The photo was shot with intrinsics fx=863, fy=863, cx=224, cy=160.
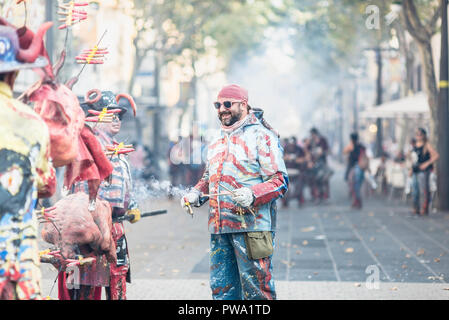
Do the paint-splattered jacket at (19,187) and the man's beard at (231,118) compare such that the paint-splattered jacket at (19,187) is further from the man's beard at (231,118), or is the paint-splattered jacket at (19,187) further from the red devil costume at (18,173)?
the man's beard at (231,118)

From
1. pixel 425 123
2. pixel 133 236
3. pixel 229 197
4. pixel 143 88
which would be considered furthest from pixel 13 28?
pixel 143 88

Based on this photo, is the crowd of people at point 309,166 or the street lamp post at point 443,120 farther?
the crowd of people at point 309,166

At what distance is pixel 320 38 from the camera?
161 ft

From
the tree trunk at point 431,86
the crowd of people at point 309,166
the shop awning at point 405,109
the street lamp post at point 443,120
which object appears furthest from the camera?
the shop awning at point 405,109

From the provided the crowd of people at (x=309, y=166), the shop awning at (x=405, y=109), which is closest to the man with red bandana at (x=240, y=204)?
the crowd of people at (x=309, y=166)

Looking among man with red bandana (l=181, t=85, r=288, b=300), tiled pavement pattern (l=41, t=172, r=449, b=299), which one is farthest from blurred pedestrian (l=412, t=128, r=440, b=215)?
man with red bandana (l=181, t=85, r=288, b=300)

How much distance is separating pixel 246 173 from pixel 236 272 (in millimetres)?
687

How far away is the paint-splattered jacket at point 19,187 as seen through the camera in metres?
3.33

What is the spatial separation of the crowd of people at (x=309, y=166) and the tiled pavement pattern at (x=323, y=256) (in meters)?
2.50

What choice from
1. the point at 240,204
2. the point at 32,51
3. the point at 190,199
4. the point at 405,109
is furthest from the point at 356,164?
the point at 32,51

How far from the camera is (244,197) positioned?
5453mm

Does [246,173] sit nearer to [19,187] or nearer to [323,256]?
[19,187]

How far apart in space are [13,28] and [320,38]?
153 feet

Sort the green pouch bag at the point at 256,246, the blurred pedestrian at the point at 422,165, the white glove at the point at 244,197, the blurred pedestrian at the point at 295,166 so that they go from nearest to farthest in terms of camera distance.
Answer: the white glove at the point at 244,197
the green pouch bag at the point at 256,246
the blurred pedestrian at the point at 422,165
the blurred pedestrian at the point at 295,166
